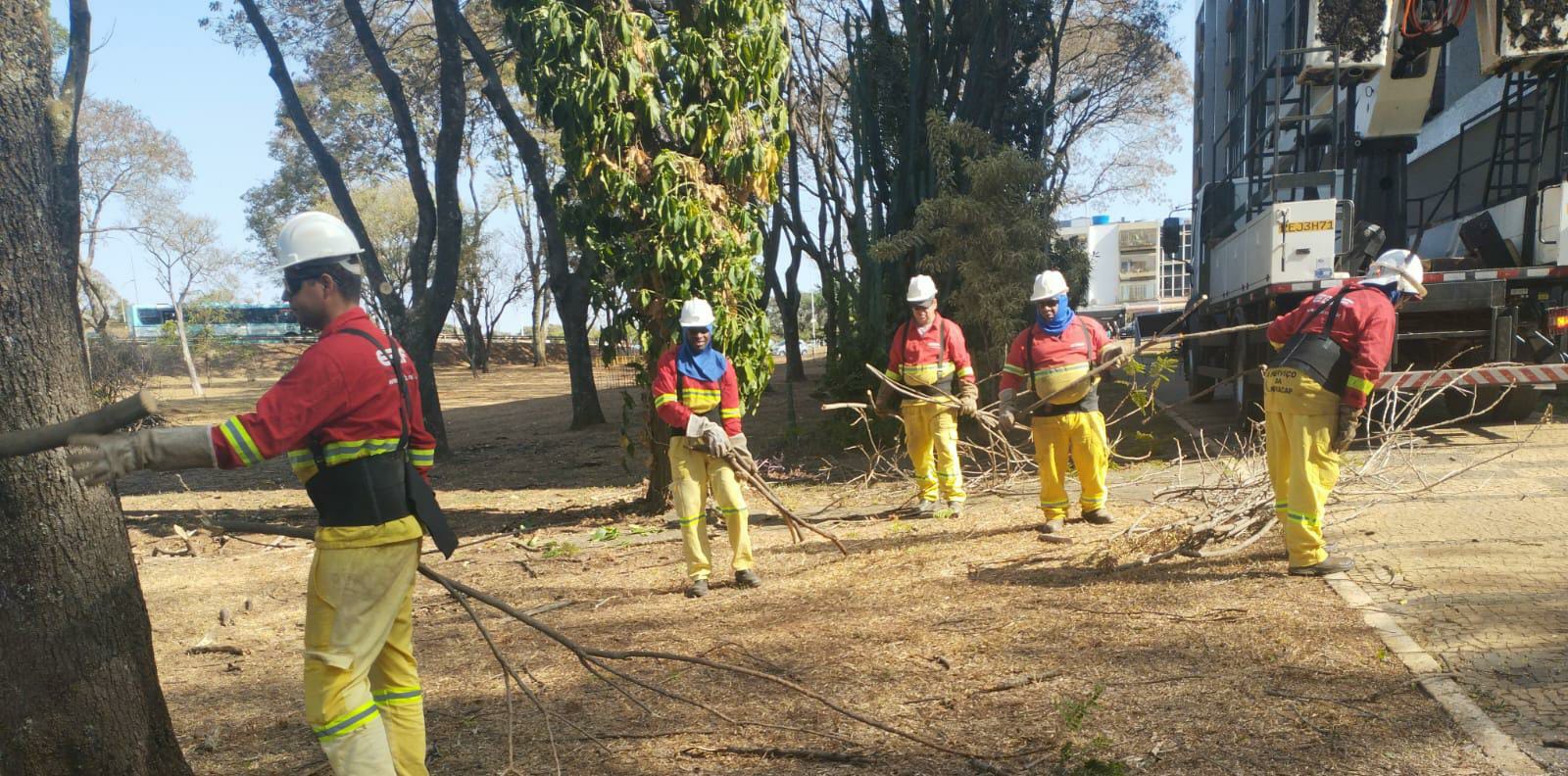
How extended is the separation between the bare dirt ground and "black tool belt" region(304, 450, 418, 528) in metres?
1.26

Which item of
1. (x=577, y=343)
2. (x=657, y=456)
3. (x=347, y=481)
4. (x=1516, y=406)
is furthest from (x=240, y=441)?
(x=577, y=343)

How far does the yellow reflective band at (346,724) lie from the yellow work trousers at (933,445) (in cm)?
547

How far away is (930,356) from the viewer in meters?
8.13

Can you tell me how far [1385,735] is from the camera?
3582mm

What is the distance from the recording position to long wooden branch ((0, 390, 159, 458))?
108 inches

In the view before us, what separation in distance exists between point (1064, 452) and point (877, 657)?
2.83 m

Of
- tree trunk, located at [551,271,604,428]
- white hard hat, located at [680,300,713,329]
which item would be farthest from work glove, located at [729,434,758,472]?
tree trunk, located at [551,271,604,428]

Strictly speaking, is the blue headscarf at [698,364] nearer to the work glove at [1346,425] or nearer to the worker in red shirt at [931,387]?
the worker in red shirt at [931,387]

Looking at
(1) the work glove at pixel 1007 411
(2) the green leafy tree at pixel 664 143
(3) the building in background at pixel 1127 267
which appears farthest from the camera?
(3) the building in background at pixel 1127 267

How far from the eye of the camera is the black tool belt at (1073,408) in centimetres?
693

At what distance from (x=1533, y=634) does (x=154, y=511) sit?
Answer: 11674 millimetres

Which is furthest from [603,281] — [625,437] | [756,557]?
[756,557]

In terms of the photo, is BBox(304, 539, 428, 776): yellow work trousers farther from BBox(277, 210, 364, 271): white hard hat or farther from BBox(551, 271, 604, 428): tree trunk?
BBox(551, 271, 604, 428): tree trunk

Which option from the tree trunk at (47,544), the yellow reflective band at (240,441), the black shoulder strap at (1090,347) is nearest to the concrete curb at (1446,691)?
the black shoulder strap at (1090,347)
